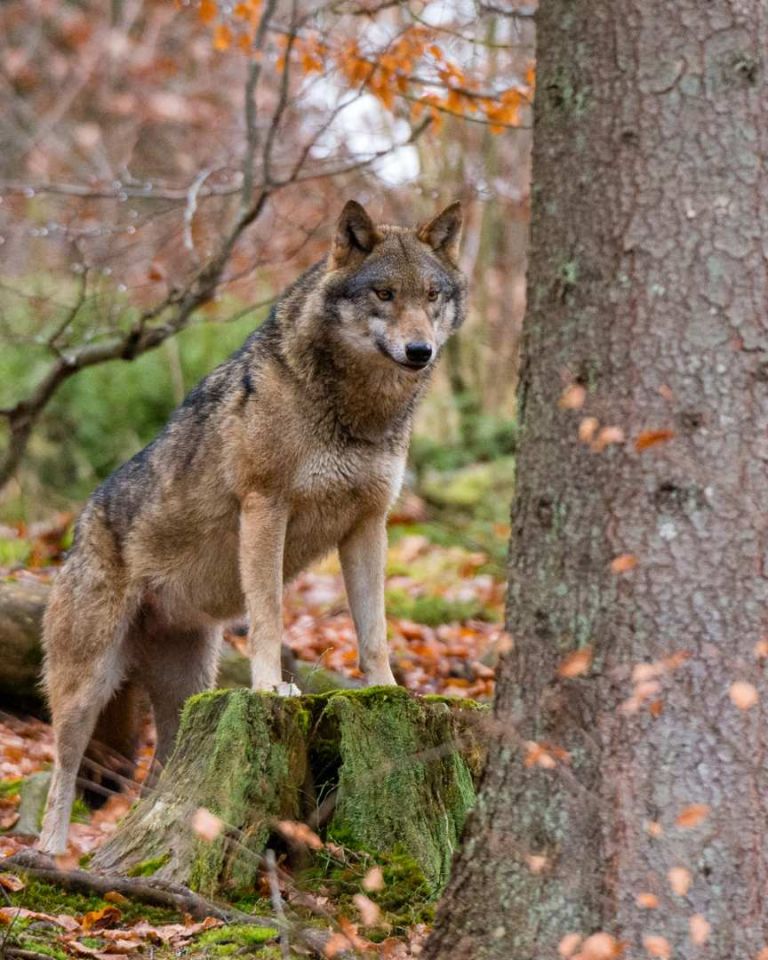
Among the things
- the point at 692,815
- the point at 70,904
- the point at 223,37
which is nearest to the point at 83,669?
the point at 70,904

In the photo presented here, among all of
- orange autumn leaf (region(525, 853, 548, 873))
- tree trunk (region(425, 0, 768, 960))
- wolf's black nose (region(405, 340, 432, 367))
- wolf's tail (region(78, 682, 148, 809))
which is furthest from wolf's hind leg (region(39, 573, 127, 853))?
orange autumn leaf (region(525, 853, 548, 873))

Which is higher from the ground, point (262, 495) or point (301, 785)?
point (262, 495)

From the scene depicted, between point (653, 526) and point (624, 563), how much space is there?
126 mm

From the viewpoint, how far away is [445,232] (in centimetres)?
616

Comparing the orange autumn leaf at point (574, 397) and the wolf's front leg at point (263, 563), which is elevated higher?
the orange autumn leaf at point (574, 397)

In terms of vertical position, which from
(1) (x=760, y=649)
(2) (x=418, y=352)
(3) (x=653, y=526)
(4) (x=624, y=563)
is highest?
(2) (x=418, y=352)

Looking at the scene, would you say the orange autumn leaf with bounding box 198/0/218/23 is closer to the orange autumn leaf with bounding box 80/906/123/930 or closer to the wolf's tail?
the wolf's tail

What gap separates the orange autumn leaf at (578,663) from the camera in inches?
123

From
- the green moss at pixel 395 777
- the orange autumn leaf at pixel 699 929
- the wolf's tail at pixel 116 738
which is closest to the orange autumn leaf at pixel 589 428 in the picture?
the orange autumn leaf at pixel 699 929

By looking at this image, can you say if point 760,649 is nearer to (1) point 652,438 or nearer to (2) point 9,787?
(1) point 652,438

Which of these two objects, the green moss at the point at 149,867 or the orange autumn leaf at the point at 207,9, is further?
the orange autumn leaf at the point at 207,9

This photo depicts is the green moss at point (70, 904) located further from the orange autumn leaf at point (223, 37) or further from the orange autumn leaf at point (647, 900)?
the orange autumn leaf at point (223, 37)

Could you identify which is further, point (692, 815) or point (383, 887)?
point (383, 887)

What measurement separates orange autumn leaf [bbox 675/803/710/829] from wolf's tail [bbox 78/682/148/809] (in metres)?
4.28
